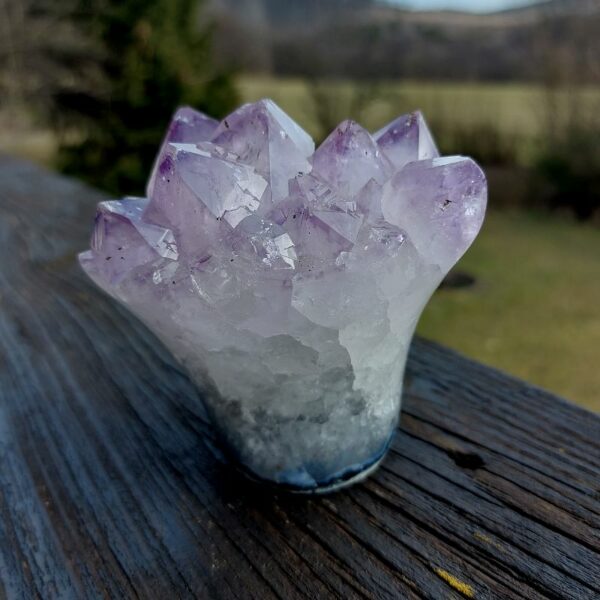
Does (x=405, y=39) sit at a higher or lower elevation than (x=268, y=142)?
lower

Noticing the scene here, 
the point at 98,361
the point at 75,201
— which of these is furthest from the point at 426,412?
the point at 75,201

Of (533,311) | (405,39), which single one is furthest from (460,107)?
(533,311)

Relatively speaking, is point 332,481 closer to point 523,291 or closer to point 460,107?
point 523,291

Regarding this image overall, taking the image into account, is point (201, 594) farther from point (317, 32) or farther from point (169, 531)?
point (317, 32)

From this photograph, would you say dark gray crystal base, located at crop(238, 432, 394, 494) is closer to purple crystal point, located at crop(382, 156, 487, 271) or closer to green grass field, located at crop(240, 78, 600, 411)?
purple crystal point, located at crop(382, 156, 487, 271)

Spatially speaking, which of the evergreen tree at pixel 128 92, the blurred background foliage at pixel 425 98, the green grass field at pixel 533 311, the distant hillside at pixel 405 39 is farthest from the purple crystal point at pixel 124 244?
the distant hillside at pixel 405 39

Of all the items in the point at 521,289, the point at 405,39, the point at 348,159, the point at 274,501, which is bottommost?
the point at 521,289

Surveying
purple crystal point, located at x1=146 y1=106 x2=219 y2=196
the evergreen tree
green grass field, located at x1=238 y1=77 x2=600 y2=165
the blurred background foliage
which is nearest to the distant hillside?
the blurred background foliage
